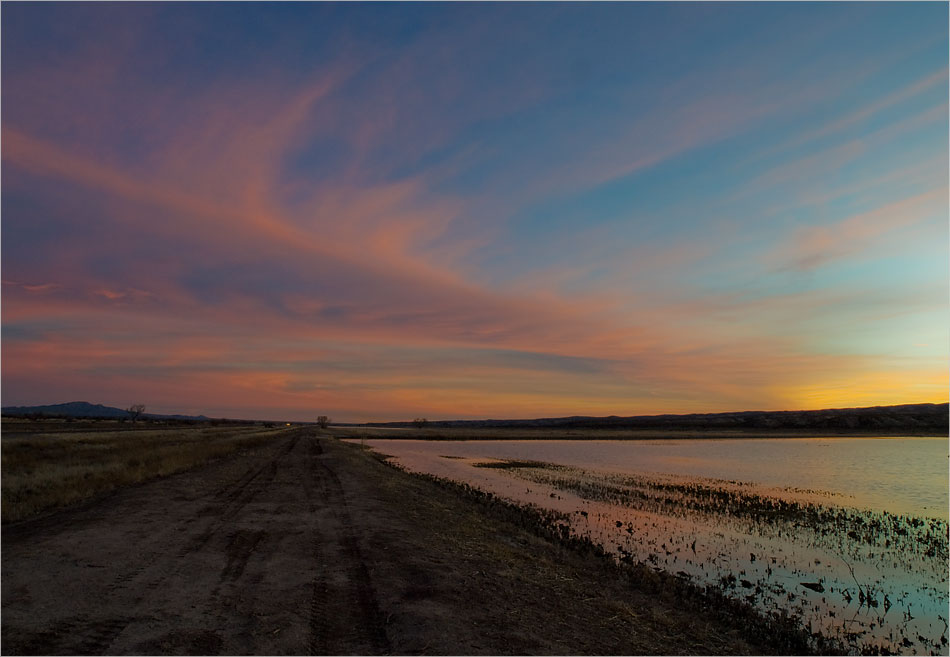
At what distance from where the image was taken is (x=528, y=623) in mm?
9531

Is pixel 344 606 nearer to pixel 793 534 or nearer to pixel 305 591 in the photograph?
pixel 305 591

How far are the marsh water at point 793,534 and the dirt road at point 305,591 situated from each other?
11.8 ft

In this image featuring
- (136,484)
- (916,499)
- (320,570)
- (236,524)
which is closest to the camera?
(320,570)

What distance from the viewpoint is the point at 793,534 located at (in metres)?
20.9

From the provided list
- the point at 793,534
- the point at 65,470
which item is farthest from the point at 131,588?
the point at 793,534

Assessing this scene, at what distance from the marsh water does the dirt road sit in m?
3.58

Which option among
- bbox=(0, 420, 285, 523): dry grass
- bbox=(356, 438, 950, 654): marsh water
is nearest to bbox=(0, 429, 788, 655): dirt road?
bbox=(0, 420, 285, 523): dry grass

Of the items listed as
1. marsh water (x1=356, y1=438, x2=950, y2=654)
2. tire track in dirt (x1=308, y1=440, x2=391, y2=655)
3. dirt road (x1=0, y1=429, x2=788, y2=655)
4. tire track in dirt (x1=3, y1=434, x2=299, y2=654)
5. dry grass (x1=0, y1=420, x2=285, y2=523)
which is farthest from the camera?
dry grass (x1=0, y1=420, x2=285, y2=523)

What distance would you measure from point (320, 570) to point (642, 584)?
8.39 meters

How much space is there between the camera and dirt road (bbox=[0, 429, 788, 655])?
8.11m

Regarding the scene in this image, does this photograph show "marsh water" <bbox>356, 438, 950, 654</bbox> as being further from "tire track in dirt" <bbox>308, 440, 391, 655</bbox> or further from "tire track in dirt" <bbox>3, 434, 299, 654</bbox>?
"tire track in dirt" <bbox>3, 434, 299, 654</bbox>

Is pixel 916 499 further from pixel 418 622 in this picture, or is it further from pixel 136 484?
pixel 136 484

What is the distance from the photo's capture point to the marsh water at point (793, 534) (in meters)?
12.7

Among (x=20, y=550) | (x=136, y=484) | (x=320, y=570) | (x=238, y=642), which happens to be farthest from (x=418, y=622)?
(x=136, y=484)
